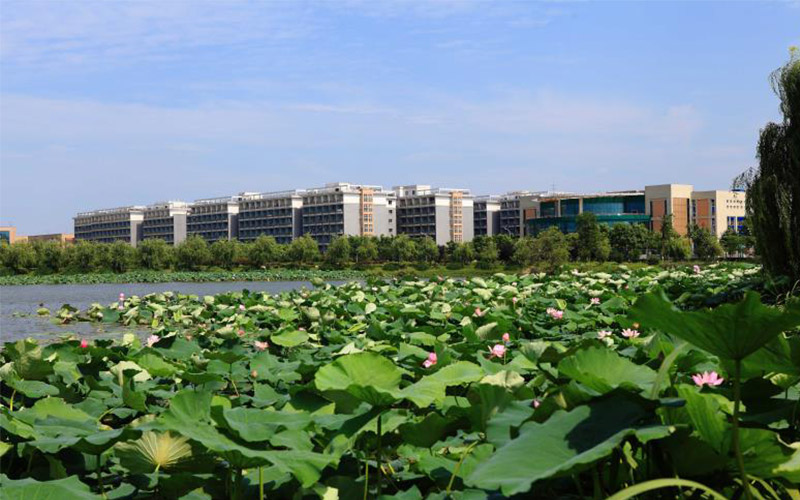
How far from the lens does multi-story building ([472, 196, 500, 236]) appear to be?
319 ft

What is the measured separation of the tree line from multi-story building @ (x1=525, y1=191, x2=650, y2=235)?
4.72 m

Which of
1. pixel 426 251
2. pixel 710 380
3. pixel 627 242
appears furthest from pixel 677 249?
pixel 710 380

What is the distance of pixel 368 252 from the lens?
2739 inches

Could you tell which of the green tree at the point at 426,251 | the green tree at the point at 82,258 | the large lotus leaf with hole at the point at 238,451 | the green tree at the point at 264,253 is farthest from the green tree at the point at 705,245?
the large lotus leaf with hole at the point at 238,451

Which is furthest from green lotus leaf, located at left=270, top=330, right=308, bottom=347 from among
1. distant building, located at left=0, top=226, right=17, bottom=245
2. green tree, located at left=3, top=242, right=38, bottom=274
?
distant building, located at left=0, top=226, right=17, bottom=245

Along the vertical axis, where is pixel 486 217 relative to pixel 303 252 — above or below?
above

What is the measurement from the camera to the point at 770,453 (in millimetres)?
1067

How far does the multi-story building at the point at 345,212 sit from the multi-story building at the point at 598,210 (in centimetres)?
2367

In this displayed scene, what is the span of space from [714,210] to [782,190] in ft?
212

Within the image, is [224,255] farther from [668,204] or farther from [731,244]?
[731,244]

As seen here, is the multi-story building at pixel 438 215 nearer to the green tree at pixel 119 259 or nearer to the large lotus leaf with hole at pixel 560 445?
the green tree at pixel 119 259

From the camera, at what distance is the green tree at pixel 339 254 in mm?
68250

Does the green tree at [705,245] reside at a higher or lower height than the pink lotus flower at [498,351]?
lower

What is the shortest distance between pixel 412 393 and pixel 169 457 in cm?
46
